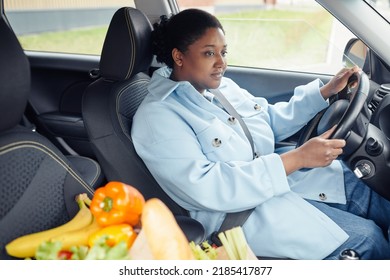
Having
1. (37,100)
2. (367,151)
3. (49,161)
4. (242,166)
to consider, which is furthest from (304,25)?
(37,100)

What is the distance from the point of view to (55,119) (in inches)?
108

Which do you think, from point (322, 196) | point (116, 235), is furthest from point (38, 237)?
point (322, 196)

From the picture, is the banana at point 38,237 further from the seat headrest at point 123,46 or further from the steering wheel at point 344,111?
the steering wheel at point 344,111

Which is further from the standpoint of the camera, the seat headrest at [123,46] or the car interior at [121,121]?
the seat headrest at [123,46]

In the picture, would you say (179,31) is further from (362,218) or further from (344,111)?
(362,218)

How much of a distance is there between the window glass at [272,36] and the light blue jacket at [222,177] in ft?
2.03

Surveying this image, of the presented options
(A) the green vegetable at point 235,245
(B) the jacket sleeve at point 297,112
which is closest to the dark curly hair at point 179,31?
(B) the jacket sleeve at point 297,112

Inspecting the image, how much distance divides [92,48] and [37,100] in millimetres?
497

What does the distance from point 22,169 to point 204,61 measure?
76 cm

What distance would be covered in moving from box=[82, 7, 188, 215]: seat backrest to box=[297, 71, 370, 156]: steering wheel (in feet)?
1.82

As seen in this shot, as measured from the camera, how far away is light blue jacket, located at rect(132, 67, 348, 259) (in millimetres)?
1375

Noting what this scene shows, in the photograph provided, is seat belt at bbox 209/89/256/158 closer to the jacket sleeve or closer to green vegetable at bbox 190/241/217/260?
the jacket sleeve

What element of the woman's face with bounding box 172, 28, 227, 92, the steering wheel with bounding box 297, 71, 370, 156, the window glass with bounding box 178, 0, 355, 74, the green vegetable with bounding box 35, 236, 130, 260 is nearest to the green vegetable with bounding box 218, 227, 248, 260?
the green vegetable with bounding box 35, 236, 130, 260

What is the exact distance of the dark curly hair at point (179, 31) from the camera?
163 cm
